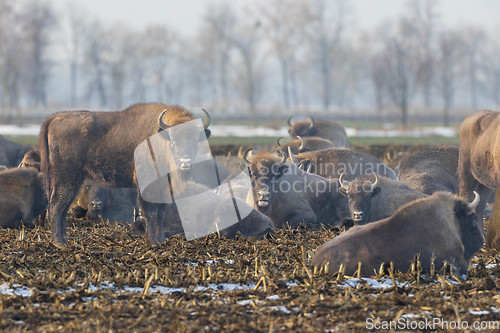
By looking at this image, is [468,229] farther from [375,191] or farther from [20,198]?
[20,198]

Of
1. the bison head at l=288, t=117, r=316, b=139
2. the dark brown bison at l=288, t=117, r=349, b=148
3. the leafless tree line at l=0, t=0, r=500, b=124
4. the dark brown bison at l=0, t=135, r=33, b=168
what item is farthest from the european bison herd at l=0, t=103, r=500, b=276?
the leafless tree line at l=0, t=0, r=500, b=124

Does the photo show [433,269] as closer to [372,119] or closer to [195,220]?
[195,220]

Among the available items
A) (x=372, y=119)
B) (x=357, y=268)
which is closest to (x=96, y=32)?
(x=372, y=119)

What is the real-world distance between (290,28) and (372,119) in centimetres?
2387

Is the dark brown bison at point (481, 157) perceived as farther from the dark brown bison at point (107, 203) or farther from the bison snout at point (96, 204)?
the bison snout at point (96, 204)

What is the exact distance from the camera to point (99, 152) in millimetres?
9914

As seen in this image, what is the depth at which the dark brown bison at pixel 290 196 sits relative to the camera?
11633 millimetres

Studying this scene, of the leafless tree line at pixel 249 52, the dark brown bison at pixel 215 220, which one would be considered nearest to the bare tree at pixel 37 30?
the leafless tree line at pixel 249 52

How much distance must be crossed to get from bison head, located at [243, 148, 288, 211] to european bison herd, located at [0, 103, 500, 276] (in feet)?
0.06

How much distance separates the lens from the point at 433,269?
736 centimetres

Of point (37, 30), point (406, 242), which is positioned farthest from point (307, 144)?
point (37, 30)

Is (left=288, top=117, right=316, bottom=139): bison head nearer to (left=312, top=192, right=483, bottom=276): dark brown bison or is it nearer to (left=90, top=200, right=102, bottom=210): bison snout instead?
(left=90, top=200, right=102, bottom=210): bison snout

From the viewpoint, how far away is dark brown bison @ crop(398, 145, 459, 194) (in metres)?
12.8

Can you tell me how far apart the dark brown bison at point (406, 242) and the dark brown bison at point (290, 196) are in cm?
375
